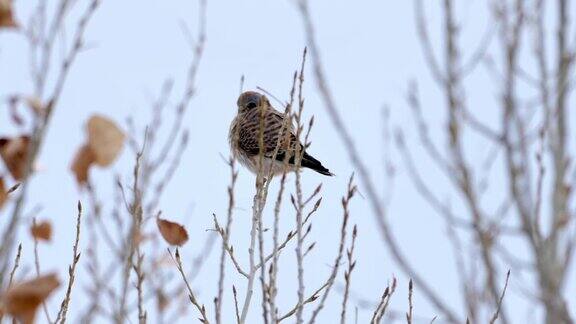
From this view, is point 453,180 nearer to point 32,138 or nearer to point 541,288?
point 541,288

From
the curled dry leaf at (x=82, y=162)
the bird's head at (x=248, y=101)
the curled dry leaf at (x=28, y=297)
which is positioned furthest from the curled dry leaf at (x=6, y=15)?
the bird's head at (x=248, y=101)

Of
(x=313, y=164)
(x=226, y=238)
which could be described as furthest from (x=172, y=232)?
(x=313, y=164)

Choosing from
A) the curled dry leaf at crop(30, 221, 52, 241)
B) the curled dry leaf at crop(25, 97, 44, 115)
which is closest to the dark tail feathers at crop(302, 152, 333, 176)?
the curled dry leaf at crop(30, 221, 52, 241)

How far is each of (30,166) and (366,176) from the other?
4.29 metres

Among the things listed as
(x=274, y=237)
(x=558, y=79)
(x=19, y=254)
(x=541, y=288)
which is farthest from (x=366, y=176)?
(x=19, y=254)

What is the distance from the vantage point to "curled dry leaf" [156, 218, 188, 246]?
11.4 feet

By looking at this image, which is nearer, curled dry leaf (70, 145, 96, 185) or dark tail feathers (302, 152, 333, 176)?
curled dry leaf (70, 145, 96, 185)

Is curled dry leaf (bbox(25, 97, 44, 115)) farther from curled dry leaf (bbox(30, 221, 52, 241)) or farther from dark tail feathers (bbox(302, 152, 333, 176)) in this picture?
dark tail feathers (bbox(302, 152, 333, 176))

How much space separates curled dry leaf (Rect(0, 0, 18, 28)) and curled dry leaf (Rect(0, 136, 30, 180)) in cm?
26

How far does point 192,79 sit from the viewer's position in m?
5.27

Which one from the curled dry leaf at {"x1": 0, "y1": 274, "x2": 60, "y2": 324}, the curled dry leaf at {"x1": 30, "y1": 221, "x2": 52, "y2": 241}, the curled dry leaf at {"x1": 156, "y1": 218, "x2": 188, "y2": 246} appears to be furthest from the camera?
the curled dry leaf at {"x1": 156, "y1": 218, "x2": 188, "y2": 246}

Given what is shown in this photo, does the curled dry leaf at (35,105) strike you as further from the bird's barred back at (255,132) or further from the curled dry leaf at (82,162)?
the bird's barred back at (255,132)

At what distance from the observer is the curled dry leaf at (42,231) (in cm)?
294

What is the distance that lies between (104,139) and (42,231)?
0.88 m
